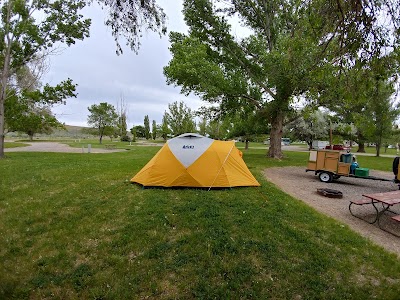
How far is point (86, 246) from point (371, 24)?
6059mm

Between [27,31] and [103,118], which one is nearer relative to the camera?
[27,31]

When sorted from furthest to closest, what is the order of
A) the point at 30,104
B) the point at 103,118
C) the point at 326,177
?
the point at 103,118
the point at 30,104
the point at 326,177

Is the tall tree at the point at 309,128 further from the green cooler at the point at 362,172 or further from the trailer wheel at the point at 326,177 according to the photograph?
the green cooler at the point at 362,172

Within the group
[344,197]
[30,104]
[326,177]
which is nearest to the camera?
[344,197]

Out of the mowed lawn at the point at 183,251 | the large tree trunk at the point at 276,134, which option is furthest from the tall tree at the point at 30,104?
the large tree trunk at the point at 276,134

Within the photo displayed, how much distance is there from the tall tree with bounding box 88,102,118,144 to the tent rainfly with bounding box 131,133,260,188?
1436 inches

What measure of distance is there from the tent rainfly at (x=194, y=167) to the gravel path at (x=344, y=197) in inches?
81.4

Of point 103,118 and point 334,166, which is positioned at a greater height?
point 103,118

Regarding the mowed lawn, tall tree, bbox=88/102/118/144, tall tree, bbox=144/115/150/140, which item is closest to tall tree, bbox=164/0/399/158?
the mowed lawn

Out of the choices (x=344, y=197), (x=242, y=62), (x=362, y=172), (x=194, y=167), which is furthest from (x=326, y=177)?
(x=242, y=62)

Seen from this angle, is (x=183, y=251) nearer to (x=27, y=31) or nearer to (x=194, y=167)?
(x=194, y=167)

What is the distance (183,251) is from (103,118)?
4105cm

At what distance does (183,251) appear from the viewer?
4359mm

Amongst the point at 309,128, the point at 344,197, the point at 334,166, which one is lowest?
the point at 344,197
